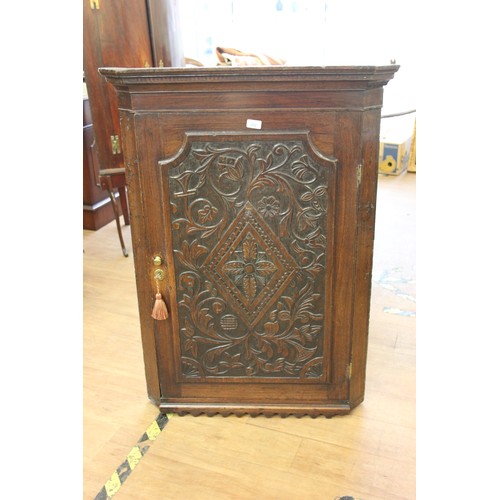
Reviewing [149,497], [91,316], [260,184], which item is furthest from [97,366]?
[260,184]

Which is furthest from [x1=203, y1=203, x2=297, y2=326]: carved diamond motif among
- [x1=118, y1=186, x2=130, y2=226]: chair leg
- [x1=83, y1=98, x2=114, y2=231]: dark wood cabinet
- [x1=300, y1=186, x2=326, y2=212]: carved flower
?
[x1=83, y1=98, x2=114, y2=231]: dark wood cabinet

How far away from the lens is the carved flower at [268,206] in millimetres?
1564

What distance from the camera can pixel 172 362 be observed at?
1.79m

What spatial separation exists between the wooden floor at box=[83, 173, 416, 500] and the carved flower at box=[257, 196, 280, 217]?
0.75 m

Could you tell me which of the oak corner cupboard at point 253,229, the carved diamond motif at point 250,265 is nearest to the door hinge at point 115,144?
the oak corner cupboard at point 253,229

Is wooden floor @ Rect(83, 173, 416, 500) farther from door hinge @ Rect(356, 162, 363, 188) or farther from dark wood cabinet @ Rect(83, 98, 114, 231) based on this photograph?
dark wood cabinet @ Rect(83, 98, 114, 231)

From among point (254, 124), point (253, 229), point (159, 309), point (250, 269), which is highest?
point (254, 124)

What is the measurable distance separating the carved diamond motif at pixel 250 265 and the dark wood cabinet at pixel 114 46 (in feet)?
4.55

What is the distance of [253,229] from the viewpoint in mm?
1604

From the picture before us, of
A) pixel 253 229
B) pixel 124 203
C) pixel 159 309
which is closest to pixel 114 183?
pixel 124 203

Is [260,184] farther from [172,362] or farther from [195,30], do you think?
[195,30]

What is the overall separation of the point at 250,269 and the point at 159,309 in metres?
0.32

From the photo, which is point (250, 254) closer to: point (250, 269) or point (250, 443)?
point (250, 269)

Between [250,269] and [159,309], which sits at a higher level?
[250,269]
